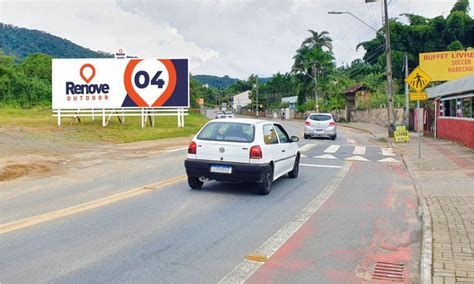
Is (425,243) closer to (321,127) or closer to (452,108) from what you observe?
(321,127)

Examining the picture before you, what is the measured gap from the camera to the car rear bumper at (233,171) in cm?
959

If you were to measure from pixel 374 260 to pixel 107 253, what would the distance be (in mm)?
3216

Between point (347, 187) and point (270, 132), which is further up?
point (270, 132)

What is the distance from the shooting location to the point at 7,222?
7359 mm

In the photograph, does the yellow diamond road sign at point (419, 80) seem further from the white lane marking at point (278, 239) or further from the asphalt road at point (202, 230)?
the white lane marking at point (278, 239)

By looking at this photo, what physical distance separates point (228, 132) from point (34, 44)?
11388 centimetres

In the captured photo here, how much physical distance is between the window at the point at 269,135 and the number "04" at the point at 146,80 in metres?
20.6

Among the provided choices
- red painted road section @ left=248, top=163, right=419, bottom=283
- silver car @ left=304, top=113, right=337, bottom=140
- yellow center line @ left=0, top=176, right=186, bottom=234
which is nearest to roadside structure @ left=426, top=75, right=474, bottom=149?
silver car @ left=304, top=113, right=337, bottom=140

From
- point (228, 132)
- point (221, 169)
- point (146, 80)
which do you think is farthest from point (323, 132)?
point (221, 169)

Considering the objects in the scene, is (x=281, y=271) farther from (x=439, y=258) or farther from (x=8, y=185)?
(x=8, y=185)

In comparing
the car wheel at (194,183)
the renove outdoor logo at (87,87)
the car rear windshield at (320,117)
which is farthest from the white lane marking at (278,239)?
the renove outdoor logo at (87,87)

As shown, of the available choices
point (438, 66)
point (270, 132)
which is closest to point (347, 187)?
point (270, 132)

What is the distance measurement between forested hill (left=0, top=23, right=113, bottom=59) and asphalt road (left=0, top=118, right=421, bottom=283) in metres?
103

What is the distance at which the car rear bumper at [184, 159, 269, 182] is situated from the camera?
959 centimetres
